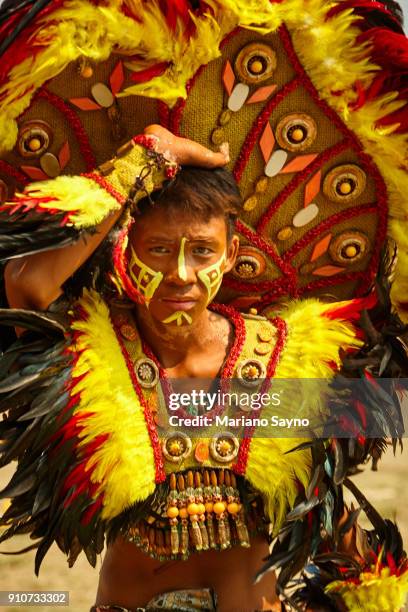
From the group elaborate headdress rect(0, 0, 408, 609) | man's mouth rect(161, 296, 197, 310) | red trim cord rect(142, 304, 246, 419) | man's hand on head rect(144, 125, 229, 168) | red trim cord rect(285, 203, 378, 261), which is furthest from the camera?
red trim cord rect(285, 203, 378, 261)

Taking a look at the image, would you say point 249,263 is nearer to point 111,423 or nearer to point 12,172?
point 111,423

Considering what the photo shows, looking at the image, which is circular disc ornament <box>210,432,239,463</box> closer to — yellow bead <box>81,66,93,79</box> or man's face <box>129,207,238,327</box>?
man's face <box>129,207,238,327</box>

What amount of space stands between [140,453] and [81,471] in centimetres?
17

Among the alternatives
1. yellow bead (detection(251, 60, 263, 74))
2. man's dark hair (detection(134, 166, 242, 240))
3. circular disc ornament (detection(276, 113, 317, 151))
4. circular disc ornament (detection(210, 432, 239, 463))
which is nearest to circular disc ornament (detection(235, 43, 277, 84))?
yellow bead (detection(251, 60, 263, 74))

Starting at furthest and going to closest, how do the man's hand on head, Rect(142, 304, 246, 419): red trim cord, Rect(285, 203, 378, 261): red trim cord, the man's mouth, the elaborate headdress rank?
Rect(285, 203, 378, 261): red trim cord, Rect(142, 304, 246, 419): red trim cord, the man's mouth, the man's hand on head, the elaborate headdress

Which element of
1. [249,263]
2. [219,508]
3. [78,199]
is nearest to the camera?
[78,199]

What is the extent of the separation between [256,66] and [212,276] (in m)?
0.60

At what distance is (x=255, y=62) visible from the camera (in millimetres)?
2982

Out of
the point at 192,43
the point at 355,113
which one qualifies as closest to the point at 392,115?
the point at 355,113

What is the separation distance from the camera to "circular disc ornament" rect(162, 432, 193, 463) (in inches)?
121

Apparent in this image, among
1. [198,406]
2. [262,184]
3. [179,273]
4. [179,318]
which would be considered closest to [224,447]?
[198,406]

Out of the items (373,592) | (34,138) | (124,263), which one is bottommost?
(373,592)

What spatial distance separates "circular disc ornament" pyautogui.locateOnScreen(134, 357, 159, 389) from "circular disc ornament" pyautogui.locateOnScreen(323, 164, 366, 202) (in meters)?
0.73

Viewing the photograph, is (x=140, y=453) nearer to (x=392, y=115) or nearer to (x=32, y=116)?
(x=32, y=116)
